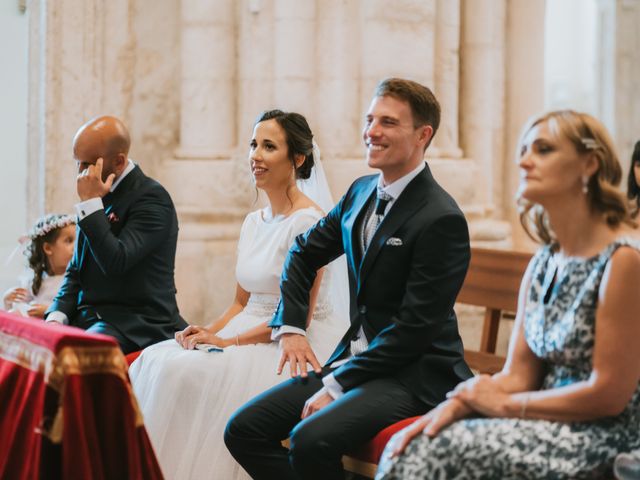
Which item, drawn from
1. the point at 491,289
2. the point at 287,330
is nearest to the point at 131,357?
the point at 287,330

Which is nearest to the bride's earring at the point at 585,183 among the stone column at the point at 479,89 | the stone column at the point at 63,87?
the stone column at the point at 479,89

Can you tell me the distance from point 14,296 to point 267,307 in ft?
5.07

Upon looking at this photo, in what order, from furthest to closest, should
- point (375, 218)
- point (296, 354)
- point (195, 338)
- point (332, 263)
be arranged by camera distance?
point (332, 263), point (195, 338), point (296, 354), point (375, 218)

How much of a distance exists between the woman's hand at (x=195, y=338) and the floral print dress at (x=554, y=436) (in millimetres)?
1525

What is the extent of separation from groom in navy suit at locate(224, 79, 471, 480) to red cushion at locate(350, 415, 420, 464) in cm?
3

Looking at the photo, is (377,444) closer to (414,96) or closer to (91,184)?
(414,96)

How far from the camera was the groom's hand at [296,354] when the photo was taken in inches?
158

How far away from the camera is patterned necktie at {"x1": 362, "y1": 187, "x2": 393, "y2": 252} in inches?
153

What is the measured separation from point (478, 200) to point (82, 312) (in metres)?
3.37

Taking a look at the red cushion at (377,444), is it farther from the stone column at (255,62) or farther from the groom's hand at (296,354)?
the stone column at (255,62)

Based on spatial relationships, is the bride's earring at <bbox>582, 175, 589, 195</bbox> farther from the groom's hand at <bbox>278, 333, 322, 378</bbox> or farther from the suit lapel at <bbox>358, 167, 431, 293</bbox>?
the groom's hand at <bbox>278, 333, 322, 378</bbox>

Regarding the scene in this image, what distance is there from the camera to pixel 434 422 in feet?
10.1

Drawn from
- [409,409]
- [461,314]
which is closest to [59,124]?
[461,314]

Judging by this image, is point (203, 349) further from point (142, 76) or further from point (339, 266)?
point (142, 76)
